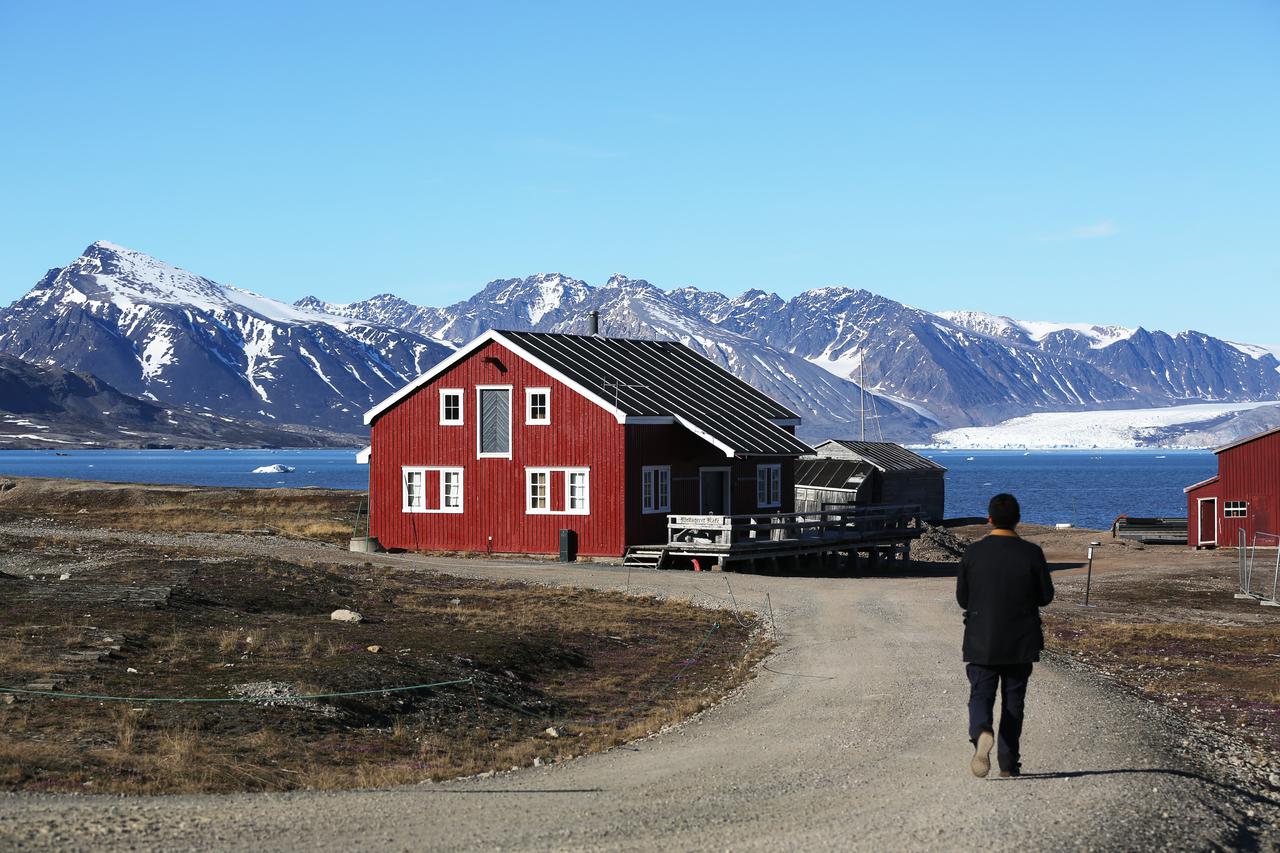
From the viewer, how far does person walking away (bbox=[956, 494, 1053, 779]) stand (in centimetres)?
1383

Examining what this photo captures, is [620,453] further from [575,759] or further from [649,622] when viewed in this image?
[575,759]

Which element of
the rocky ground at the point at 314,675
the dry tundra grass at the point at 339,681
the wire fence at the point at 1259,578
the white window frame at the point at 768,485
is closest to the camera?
the dry tundra grass at the point at 339,681

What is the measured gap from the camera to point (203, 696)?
63.2 feet

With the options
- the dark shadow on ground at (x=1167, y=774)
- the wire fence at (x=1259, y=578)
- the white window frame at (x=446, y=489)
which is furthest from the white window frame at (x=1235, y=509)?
the dark shadow on ground at (x=1167, y=774)

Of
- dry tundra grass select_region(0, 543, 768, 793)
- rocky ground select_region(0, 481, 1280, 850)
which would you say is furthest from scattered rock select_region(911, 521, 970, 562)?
rocky ground select_region(0, 481, 1280, 850)

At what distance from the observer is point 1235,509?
2440 inches

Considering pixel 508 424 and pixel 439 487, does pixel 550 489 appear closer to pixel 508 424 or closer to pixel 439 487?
pixel 508 424

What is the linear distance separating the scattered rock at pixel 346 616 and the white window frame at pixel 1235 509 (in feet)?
145

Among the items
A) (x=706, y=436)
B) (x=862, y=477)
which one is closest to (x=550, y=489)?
(x=706, y=436)

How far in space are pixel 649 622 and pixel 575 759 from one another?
1419 cm

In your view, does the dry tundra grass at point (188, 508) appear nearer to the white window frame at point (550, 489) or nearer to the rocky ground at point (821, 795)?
the white window frame at point (550, 489)

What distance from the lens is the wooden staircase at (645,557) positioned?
45375mm

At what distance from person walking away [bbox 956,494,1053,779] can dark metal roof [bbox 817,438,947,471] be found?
61645 mm

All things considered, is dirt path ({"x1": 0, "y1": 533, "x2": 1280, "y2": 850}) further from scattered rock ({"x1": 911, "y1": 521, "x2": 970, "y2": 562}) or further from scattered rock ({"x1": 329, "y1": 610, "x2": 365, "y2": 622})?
scattered rock ({"x1": 911, "y1": 521, "x2": 970, "y2": 562})
